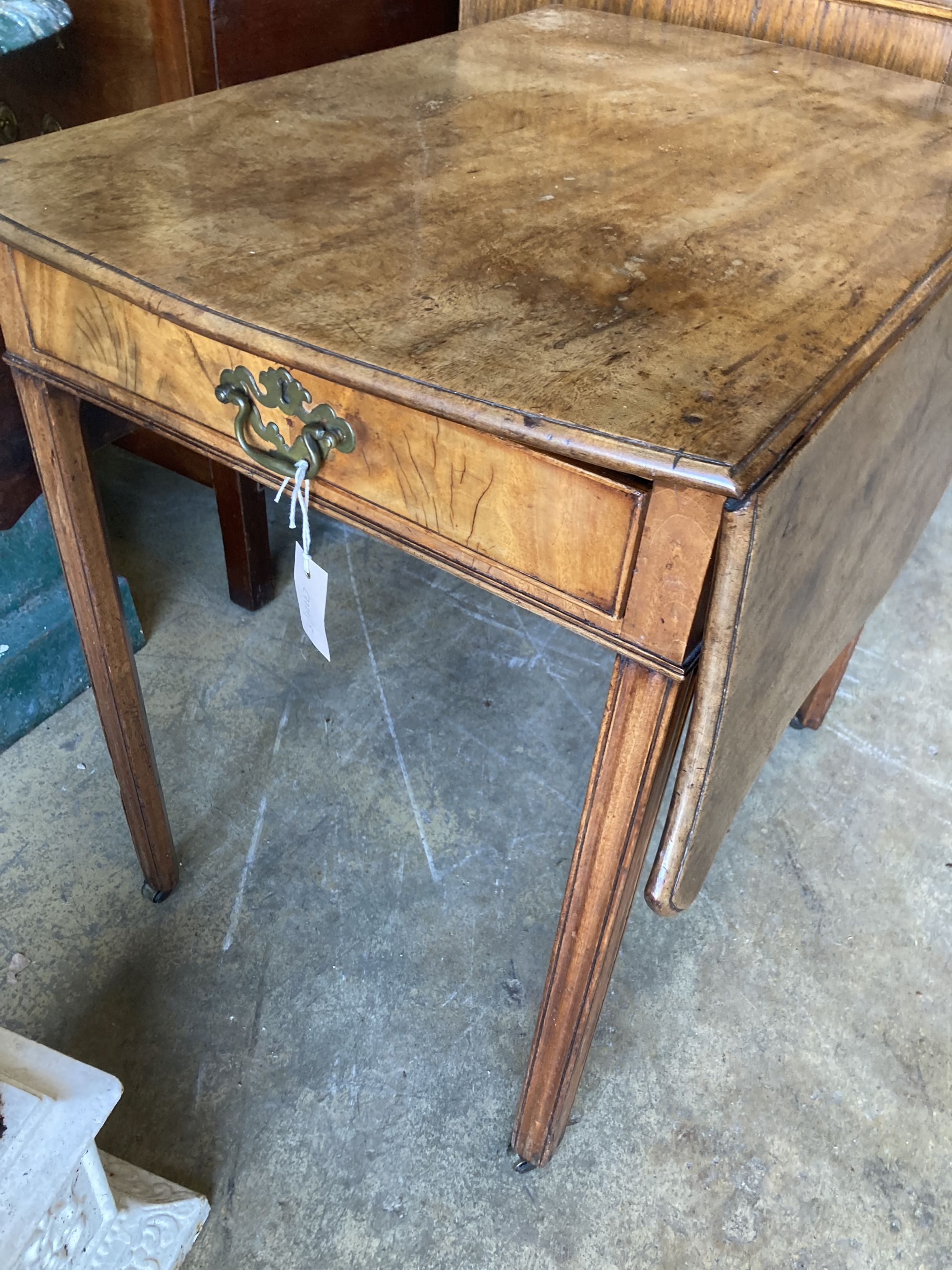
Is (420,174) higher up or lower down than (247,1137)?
higher up

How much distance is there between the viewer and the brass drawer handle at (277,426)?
687 millimetres

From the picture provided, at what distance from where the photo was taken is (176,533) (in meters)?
1.89

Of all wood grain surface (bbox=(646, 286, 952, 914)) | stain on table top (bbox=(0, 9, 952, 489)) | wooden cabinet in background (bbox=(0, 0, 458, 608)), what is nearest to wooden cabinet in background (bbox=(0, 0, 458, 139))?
wooden cabinet in background (bbox=(0, 0, 458, 608))

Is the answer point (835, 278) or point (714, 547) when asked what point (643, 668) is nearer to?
point (714, 547)

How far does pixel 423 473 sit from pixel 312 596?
19cm

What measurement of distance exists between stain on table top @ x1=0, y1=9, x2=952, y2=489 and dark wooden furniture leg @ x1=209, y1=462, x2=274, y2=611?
647mm

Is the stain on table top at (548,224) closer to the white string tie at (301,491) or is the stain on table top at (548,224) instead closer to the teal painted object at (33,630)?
the white string tie at (301,491)

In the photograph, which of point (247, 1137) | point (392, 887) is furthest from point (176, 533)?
point (247, 1137)

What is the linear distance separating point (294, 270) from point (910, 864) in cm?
120

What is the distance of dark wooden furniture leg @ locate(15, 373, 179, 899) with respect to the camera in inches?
35.9

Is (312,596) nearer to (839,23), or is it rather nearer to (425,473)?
(425,473)

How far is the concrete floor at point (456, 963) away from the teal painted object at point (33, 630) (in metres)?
0.04

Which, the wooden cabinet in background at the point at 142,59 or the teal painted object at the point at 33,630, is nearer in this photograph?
the wooden cabinet in background at the point at 142,59

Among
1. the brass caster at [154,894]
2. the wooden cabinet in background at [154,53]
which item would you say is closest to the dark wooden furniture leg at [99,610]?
the brass caster at [154,894]
